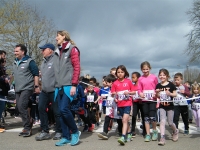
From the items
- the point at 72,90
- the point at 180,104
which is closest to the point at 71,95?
the point at 72,90

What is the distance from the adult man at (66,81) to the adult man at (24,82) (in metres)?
1.05

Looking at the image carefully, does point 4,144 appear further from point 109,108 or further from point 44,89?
point 109,108

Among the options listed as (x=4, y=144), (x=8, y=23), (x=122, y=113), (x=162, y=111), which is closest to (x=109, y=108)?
(x=122, y=113)

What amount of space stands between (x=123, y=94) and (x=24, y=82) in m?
2.49

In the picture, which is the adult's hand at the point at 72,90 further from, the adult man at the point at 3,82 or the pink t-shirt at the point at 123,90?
the adult man at the point at 3,82

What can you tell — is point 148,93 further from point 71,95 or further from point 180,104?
point 71,95

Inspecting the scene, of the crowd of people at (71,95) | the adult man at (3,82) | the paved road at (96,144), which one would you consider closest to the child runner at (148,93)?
the crowd of people at (71,95)

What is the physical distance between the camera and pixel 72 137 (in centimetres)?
524

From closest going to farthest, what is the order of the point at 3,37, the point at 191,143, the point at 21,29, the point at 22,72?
the point at 191,143 < the point at 22,72 < the point at 3,37 < the point at 21,29

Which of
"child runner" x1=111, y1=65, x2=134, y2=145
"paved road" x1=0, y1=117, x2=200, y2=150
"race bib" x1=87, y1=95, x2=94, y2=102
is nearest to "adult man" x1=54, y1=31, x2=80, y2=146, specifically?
"paved road" x1=0, y1=117, x2=200, y2=150

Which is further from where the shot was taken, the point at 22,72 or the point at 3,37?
the point at 3,37

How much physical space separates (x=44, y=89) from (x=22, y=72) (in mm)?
805

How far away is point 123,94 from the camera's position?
580cm

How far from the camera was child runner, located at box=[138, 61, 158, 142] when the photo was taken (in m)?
5.94
